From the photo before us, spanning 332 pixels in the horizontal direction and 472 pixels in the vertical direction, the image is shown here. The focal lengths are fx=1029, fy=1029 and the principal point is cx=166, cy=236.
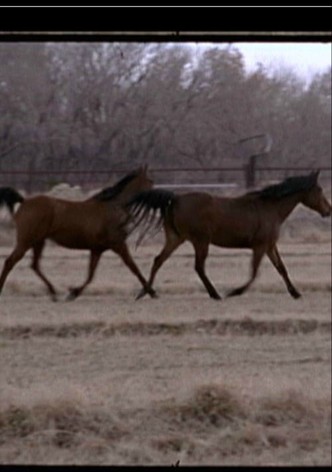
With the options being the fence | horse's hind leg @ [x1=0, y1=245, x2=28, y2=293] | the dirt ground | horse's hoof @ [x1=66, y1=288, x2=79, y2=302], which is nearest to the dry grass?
the dirt ground

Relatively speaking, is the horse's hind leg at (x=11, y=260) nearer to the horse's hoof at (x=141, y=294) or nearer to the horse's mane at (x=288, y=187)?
the horse's hoof at (x=141, y=294)

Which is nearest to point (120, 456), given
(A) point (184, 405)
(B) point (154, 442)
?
(B) point (154, 442)

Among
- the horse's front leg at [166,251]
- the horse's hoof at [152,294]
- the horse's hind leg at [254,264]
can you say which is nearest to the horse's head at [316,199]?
the horse's hind leg at [254,264]

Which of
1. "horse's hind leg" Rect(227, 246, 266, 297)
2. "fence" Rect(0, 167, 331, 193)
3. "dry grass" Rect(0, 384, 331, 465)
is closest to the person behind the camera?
"dry grass" Rect(0, 384, 331, 465)

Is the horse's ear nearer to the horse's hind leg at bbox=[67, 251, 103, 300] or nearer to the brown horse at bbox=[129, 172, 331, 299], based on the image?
the brown horse at bbox=[129, 172, 331, 299]

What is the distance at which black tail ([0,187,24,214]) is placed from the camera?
11.8ft

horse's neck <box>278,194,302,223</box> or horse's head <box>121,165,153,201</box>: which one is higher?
horse's head <box>121,165,153,201</box>

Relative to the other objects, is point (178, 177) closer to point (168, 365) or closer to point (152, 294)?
point (168, 365)

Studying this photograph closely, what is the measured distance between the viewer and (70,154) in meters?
3.30

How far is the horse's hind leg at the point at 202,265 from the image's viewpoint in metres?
4.73

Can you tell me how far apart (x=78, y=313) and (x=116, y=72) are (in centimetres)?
168

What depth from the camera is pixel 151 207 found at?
3.88 meters
